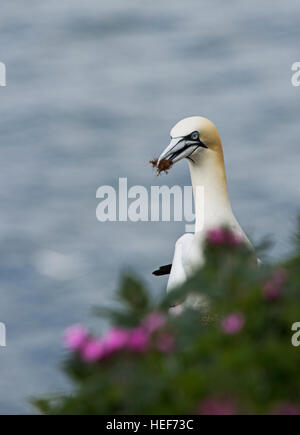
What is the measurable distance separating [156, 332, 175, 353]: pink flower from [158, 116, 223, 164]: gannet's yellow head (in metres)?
4.69

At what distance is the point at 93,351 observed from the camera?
2.72m

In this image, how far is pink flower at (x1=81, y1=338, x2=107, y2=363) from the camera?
8.87ft

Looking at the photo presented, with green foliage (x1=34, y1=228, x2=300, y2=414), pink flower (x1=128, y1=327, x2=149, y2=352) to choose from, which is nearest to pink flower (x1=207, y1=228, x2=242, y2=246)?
green foliage (x1=34, y1=228, x2=300, y2=414)

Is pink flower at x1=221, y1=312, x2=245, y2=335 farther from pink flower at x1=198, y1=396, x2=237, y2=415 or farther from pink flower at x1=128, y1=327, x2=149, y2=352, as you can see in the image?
pink flower at x1=198, y1=396, x2=237, y2=415

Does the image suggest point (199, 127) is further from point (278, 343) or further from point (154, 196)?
point (278, 343)

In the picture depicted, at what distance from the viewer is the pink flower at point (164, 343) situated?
2908 millimetres

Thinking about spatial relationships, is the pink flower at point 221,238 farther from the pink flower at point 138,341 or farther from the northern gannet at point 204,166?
the northern gannet at point 204,166

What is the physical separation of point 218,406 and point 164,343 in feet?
1.26

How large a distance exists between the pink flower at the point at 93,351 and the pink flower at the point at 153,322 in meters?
0.16

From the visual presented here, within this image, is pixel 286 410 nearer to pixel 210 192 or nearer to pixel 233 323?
pixel 233 323

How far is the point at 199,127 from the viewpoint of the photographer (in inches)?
300

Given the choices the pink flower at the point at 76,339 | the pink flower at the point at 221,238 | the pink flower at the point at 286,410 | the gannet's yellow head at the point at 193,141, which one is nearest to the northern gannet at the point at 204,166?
the gannet's yellow head at the point at 193,141

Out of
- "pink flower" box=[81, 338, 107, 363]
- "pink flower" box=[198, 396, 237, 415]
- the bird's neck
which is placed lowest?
"pink flower" box=[198, 396, 237, 415]
